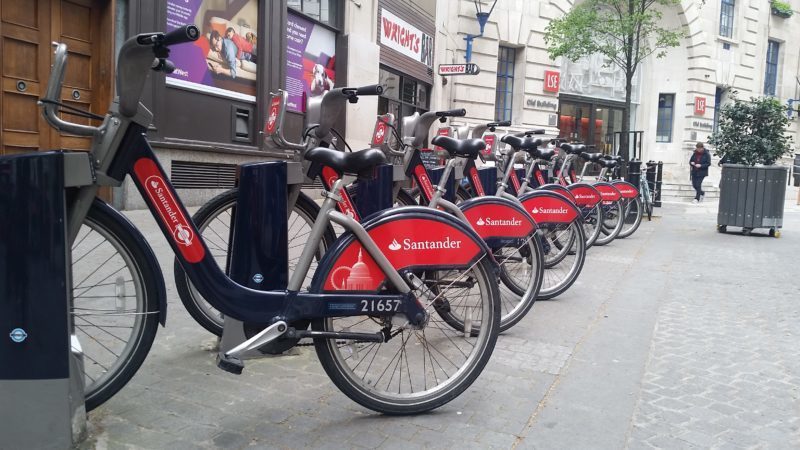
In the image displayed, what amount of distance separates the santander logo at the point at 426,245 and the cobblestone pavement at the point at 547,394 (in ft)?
2.67

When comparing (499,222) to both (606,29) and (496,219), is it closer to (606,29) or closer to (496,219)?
(496,219)

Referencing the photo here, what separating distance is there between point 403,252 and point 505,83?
873 inches

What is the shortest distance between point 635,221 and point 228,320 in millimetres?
9062

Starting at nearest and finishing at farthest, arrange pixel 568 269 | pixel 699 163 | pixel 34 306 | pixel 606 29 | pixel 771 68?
pixel 34 306 → pixel 568 269 → pixel 606 29 → pixel 699 163 → pixel 771 68

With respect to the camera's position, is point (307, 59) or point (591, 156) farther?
point (307, 59)

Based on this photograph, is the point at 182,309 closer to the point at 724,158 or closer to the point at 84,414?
the point at 84,414

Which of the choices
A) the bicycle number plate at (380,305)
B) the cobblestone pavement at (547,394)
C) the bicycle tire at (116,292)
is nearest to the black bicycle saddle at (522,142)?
the cobblestone pavement at (547,394)

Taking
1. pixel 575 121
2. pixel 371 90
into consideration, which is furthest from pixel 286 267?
pixel 575 121

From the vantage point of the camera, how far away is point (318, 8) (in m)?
13.7

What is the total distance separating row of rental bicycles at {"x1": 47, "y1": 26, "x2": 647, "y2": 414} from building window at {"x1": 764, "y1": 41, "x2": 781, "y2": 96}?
34.6m

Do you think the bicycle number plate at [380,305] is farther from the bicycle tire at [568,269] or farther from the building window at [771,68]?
the building window at [771,68]

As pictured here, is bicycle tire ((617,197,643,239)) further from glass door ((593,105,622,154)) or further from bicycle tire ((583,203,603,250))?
glass door ((593,105,622,154))

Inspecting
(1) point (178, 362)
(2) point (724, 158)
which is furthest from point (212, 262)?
(2) point (724, 158)

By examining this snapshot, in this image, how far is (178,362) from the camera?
3.72 m
